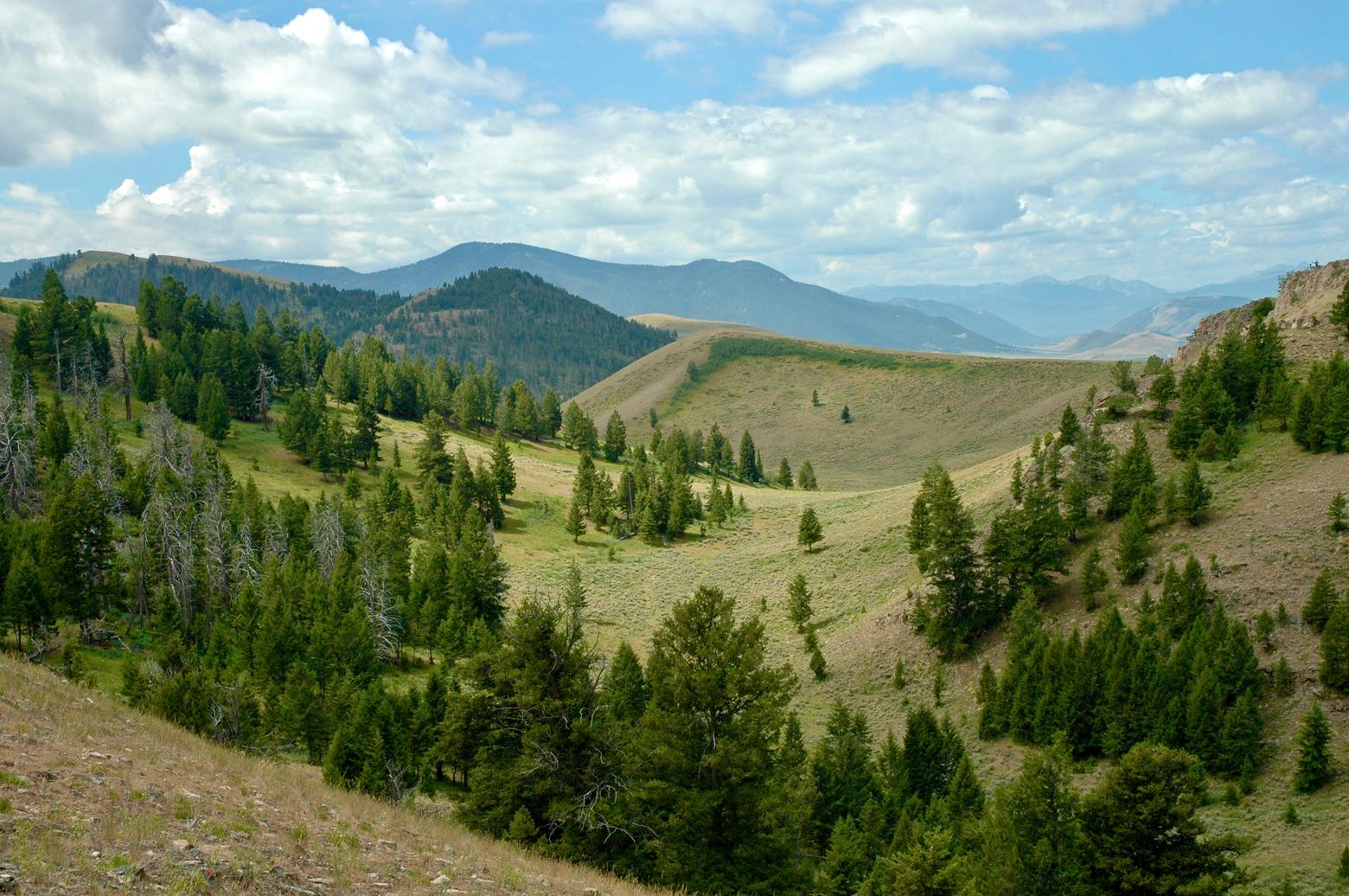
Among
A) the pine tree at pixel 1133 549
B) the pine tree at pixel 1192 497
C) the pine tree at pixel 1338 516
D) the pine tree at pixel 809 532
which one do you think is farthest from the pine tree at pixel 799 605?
the pine tree at pixel 1338 516

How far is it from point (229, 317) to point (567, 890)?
154999 millimetres

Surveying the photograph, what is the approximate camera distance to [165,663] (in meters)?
39.5

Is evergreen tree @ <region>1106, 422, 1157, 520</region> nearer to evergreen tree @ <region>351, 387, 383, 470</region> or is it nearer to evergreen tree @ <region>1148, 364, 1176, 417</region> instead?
evergreen tree @ <region>1148, 364, 1176, 417</region>

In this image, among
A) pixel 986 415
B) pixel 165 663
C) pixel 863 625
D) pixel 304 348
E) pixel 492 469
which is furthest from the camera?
pixel 986 415

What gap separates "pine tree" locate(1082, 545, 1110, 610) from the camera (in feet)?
171

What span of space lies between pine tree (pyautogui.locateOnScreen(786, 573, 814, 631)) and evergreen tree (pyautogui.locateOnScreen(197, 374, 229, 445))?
240 ft

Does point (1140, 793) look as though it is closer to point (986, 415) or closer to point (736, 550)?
point (736, 550)

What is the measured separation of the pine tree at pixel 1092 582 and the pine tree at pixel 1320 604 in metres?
11.8

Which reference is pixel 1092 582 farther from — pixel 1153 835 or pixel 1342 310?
pixel 1342 310

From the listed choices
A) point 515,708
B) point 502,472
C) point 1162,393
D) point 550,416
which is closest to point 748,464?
point 550,416

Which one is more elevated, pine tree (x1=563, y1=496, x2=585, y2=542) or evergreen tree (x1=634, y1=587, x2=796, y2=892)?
evergreen tree (x1=634, y1=587, x2=796, y2=892)

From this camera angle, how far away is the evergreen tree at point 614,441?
141375mm

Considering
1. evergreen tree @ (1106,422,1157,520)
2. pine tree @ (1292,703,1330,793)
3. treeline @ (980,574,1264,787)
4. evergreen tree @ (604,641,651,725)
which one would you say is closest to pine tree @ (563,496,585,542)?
evergreen tree @ (604,641,651,725)

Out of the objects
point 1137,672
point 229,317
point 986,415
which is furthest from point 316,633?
point 986,415
